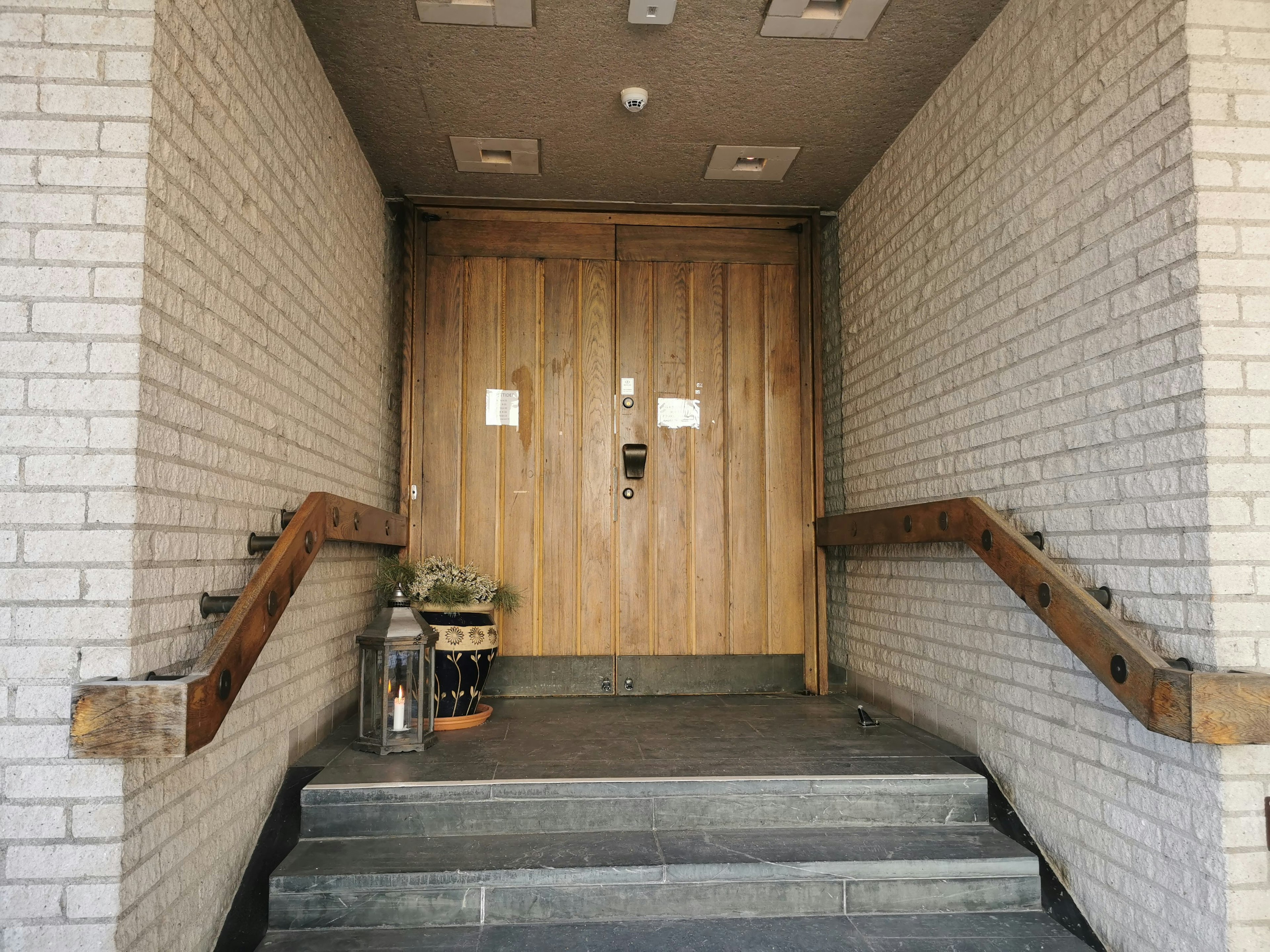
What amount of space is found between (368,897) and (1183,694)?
6.69ft

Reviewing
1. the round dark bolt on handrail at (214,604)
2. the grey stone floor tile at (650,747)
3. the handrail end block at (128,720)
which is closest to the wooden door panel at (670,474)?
the grey stone floor tile at (650,747)

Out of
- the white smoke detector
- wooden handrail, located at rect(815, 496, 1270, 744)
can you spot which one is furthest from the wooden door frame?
wooden handrail, located at rect(815, 496, 1270, 744)

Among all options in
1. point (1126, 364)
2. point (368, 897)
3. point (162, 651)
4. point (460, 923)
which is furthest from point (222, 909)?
point (1126, 364)

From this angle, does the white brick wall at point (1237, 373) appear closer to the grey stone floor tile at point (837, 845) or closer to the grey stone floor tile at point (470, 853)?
the grey stone floor tile at point (837, 845)

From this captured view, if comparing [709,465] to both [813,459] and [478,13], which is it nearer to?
Result: [813,459]

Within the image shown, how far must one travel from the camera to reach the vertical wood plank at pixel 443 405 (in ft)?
14.4

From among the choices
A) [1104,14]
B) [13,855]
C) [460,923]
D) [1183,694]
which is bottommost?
[460,923]

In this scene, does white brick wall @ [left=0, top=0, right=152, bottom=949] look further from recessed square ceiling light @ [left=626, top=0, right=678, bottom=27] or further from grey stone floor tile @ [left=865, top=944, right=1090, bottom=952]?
grey stone floor tile @ [left=865, top=944, right=1090, bottom=952]

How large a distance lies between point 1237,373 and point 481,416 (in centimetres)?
332

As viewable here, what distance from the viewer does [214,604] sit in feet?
7.03

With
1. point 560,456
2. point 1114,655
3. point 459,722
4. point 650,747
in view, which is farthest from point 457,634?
point 1114,655

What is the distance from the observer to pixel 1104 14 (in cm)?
232

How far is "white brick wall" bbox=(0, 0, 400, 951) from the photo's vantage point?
5.74 feet

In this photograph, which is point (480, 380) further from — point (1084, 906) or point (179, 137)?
point (1084, 906)
